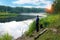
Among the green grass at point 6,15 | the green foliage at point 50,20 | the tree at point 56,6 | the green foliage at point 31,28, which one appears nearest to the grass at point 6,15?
the green grass at point 6,15

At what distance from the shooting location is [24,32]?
571 cm

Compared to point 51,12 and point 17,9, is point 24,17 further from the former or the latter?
point 51,12

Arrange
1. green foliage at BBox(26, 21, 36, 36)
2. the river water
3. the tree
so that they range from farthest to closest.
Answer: green foliage at BBox(26, 21, 36, 36)
the tree
the river water

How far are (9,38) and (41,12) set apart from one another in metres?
1.22

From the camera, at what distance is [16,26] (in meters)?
5.59

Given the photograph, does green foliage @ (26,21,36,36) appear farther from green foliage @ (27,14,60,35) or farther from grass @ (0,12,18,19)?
grass @ (0,12,18,19)

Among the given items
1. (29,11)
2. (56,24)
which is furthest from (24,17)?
(56,24)

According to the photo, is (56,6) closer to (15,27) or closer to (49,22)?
(49,22)

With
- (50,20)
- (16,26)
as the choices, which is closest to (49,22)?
(50,20)

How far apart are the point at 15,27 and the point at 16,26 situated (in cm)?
5

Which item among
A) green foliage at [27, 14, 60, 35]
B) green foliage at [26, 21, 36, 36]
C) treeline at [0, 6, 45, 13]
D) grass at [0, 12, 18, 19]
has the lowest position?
green foliage at [26, 21, 36, 36]

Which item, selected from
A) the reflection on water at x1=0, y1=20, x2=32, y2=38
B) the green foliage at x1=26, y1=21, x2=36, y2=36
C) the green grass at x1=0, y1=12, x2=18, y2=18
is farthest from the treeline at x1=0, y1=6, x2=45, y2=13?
the green foliage at x1=26, y1=21, x2=36, y2=36

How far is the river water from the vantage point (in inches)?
214

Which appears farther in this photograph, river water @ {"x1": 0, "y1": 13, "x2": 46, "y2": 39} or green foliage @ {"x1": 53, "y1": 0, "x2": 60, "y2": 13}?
green foliage @ {"x1": 53, "y1": 0, "x2": 60, "y2": 13}
